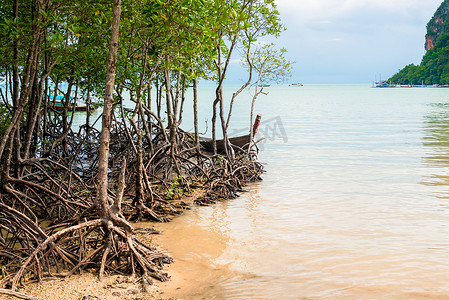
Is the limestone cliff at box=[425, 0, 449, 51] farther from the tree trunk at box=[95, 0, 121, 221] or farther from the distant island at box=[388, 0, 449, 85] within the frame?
the tree trunk at box=[95, 0, 121, 221]

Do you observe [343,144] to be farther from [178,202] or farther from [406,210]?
[178,202]

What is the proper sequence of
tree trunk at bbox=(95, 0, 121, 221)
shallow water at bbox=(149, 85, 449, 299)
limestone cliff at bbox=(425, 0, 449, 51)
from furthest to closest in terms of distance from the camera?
1. limestone cliff at bbox=(425, 0, 449, 51)
2. shallow water at bbox=(149, 85, 449, 299)
3. tree trunk at bbox=(95, 0, 121, 221)

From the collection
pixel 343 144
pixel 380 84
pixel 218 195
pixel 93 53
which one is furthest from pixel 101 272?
pixel 380 84

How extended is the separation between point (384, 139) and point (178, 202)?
14.9 m

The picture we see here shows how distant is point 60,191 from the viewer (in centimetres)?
634

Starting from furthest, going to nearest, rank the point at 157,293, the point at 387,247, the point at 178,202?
the point at 178,202
the point at 387,247
the point at 157,293

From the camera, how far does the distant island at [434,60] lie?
95750mm

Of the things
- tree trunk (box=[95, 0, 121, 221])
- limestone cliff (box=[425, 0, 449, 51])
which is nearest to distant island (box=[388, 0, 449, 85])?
limestone cliff (box=[425, 0, 449, 51])

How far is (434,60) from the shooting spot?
325 ft

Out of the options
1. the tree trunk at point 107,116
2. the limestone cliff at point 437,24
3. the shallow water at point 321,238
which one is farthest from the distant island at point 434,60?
the tree trunk at point 107,116

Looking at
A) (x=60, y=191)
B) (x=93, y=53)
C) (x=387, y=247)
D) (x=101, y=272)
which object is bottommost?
(x=387, y=247)

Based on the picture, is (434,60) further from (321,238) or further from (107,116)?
(107,116)

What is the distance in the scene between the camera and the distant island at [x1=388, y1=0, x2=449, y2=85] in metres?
95.8

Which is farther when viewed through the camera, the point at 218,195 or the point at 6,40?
the point at 218,195
